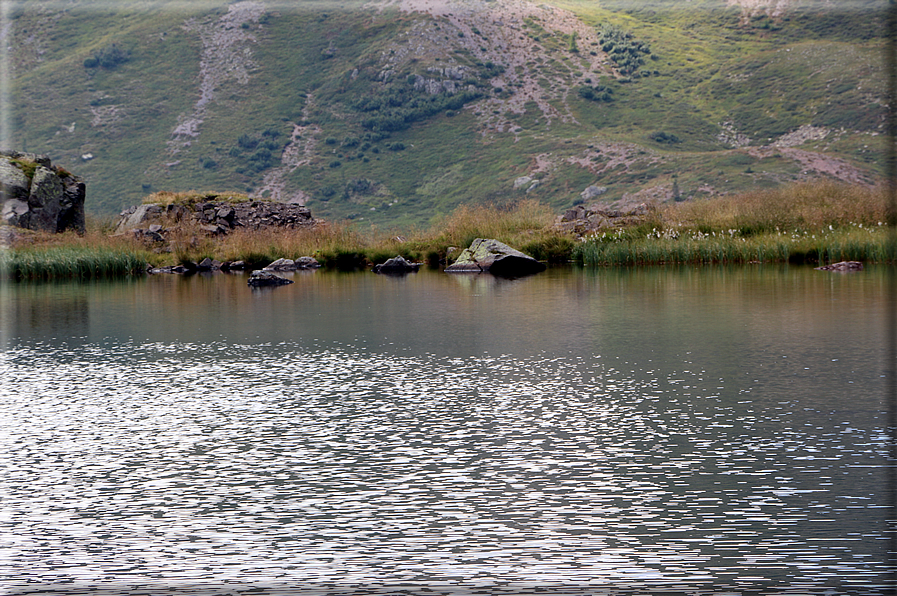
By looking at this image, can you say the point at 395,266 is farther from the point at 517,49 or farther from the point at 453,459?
the point at 517,49

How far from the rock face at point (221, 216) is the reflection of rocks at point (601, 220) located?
1452 cm

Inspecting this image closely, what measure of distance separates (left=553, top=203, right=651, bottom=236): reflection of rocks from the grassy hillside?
137 feet

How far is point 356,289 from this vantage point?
928 inches

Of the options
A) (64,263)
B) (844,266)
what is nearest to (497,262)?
(844,266)

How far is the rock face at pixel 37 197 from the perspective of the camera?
1572 inches

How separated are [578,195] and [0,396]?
77.6 meters

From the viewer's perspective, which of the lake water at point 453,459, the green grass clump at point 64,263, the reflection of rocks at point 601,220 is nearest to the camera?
the lake water at point 453,459

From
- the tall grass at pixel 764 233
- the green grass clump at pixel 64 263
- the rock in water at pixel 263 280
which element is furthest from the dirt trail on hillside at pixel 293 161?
the rock in water at pixel 263 280

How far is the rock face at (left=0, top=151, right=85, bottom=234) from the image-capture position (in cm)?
3994

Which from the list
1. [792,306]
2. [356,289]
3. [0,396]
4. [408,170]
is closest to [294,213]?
[356,289]

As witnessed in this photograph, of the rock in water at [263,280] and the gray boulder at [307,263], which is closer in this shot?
the rock in water at [263,280]

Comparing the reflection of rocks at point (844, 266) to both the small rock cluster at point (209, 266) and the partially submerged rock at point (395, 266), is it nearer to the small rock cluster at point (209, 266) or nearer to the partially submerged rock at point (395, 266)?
the partially submerged rock at point (395, 266)

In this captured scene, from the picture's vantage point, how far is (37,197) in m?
41.1

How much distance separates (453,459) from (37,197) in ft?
128
